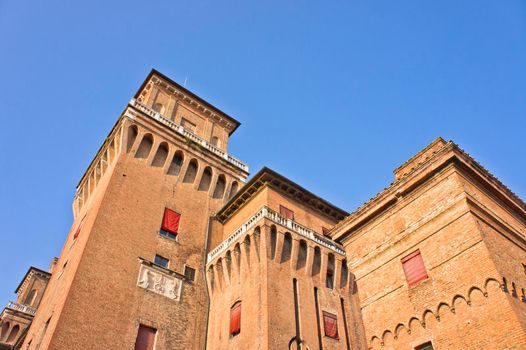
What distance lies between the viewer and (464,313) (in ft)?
40.4

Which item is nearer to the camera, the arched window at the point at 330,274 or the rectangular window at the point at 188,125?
the arched window at the point at 330,274

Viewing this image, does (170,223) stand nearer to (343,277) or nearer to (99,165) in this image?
(99,165)

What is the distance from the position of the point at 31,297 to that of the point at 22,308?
1.98 meters

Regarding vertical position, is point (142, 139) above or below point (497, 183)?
above

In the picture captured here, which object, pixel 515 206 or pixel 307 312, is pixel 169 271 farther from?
pixel 515 206

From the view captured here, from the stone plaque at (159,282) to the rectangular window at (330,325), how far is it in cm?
869

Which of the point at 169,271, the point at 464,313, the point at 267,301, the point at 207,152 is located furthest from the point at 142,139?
the point at 464,313

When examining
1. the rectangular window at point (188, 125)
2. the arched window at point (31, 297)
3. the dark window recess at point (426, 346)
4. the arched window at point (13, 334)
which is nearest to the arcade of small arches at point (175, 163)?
the rectangular window at point (188, 125)

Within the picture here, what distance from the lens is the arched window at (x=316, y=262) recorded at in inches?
1027

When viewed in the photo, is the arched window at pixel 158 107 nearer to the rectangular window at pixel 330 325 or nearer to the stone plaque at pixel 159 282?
the stone plaque at pixel 159 282

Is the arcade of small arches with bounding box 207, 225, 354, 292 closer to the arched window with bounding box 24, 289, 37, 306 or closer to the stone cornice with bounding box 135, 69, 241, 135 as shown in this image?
the stone cornice with bounding box 135, 69, 241, 135

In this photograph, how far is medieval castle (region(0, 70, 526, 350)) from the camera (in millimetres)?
13359

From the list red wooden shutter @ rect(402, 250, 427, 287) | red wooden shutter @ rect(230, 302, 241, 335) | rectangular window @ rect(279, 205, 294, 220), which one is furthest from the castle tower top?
red wooden shutter @ rect(402, 250, 427, 287)

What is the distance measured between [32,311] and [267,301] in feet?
99.6
